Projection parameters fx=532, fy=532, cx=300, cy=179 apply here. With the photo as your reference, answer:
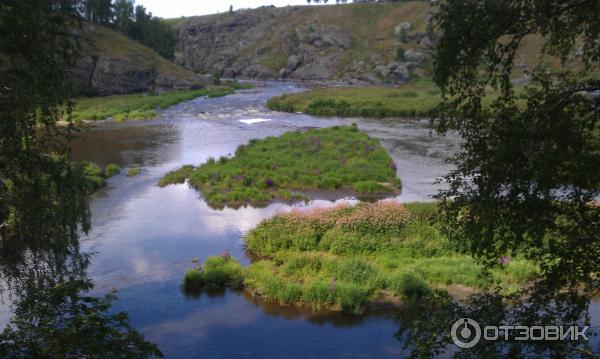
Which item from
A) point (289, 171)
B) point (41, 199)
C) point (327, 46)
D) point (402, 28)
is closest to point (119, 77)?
point (327, 46)

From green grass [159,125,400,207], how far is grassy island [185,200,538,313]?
25.3 ft

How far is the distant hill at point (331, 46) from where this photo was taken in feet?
432

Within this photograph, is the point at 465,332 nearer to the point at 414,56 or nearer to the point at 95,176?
the point at 95,176

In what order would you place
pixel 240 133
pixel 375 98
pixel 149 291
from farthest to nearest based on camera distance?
pixel 375 98 < pixel 240 133 < pixel 149 291

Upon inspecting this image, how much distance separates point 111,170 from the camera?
42875 millimetres

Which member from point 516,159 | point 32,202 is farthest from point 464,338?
point 32,202

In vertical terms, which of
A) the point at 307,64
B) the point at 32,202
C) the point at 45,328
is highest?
the point at 307,64

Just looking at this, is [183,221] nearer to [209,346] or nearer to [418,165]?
[209,346]

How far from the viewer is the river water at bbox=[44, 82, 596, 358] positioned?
1822cm

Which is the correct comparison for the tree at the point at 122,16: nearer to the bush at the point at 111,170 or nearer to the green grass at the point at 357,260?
the bush at the point at 111,170

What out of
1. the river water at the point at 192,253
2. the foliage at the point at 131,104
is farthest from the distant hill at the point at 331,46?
the river water at the point at 192,253

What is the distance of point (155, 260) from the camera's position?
2519 centimetres

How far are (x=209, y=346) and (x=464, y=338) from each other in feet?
37.0

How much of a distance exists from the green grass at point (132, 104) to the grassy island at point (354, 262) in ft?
161
